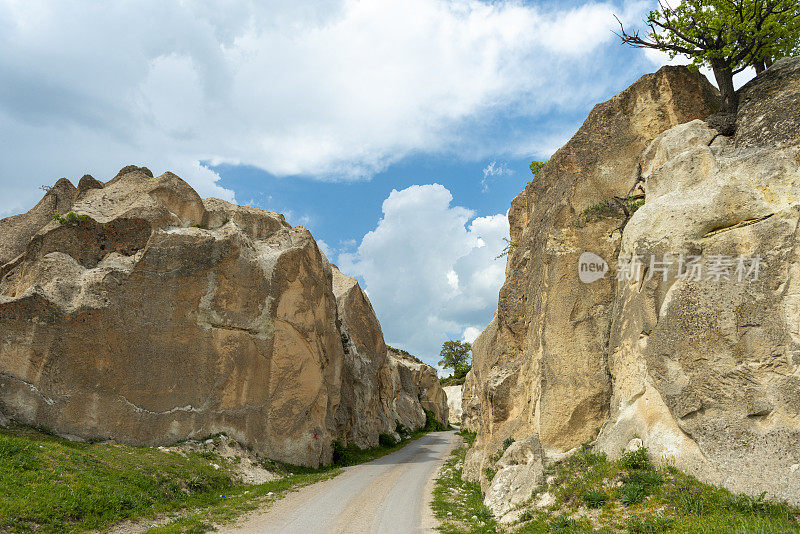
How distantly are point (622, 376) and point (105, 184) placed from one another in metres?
23.1

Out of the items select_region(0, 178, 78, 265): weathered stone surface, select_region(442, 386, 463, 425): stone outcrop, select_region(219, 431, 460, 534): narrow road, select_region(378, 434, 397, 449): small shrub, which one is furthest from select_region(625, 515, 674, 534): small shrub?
select_region(442, 386, 463, 425): stone outcrop

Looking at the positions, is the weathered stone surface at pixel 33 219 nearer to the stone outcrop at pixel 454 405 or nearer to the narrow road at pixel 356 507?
the narrow road at pixel 356 507

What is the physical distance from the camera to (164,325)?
1861cm

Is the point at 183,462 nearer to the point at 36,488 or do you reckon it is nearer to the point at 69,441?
the point at 69,441

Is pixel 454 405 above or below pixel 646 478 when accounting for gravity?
above

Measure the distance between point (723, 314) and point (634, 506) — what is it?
4.37m

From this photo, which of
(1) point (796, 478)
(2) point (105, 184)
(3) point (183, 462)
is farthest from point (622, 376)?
(2) point (105, 184)

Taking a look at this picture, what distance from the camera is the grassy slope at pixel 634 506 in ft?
25.5

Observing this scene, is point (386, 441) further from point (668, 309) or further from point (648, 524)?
point (648, 524)

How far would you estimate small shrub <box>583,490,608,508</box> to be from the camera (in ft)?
32.0

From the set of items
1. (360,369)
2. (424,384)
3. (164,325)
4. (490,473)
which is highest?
(164,325)

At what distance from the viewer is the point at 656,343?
36.6 feet

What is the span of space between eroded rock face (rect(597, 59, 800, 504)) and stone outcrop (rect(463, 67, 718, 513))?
970mm

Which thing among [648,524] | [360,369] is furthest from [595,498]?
[360,369]
